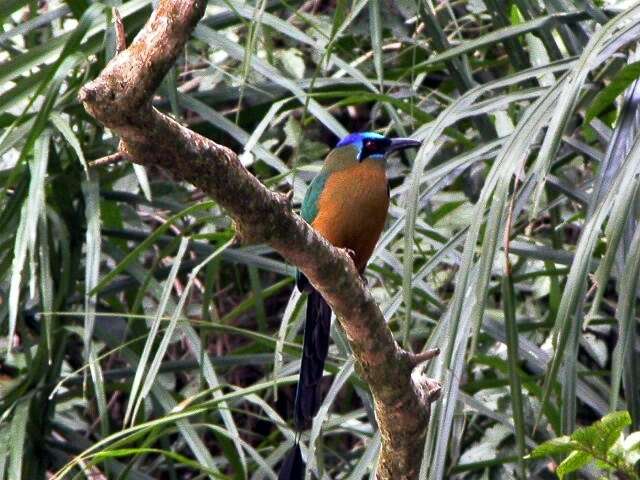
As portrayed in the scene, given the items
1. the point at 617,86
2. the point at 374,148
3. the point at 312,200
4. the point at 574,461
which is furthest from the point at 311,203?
the point at 574,461

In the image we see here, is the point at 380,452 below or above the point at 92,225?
below

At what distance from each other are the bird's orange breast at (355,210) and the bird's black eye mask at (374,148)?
9 cm

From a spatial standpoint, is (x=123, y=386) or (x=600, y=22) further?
(x=123, y=386)

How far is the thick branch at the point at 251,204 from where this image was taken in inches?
54.9

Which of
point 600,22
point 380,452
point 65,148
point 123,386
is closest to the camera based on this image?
point 380,452

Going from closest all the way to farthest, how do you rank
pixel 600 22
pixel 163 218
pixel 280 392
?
pixel 600 22 < pixel 163 218 < pixel 280 392

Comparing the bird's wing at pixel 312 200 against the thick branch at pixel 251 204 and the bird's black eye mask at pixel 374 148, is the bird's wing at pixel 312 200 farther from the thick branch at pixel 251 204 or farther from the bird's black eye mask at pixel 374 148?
the thick branch at pixel 251 204

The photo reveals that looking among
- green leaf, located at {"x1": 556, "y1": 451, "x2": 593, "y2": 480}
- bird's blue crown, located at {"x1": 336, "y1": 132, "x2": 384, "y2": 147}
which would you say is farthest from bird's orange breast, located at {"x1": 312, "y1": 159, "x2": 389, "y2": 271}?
green leaf, located at {"x1": 556, "y1": 451, "x2": 593, "y2": 480}

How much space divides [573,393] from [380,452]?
20.7 inches

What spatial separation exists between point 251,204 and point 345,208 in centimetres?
124

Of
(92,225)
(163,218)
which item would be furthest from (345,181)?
(163,218)

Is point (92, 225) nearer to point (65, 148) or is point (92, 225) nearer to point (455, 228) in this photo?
point (65, 148)

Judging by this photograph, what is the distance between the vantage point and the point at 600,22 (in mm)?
2539

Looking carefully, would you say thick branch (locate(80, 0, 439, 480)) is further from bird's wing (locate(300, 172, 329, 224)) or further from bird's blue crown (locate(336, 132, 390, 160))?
bird's blue crown (locate(336, 132, 390, 160))
